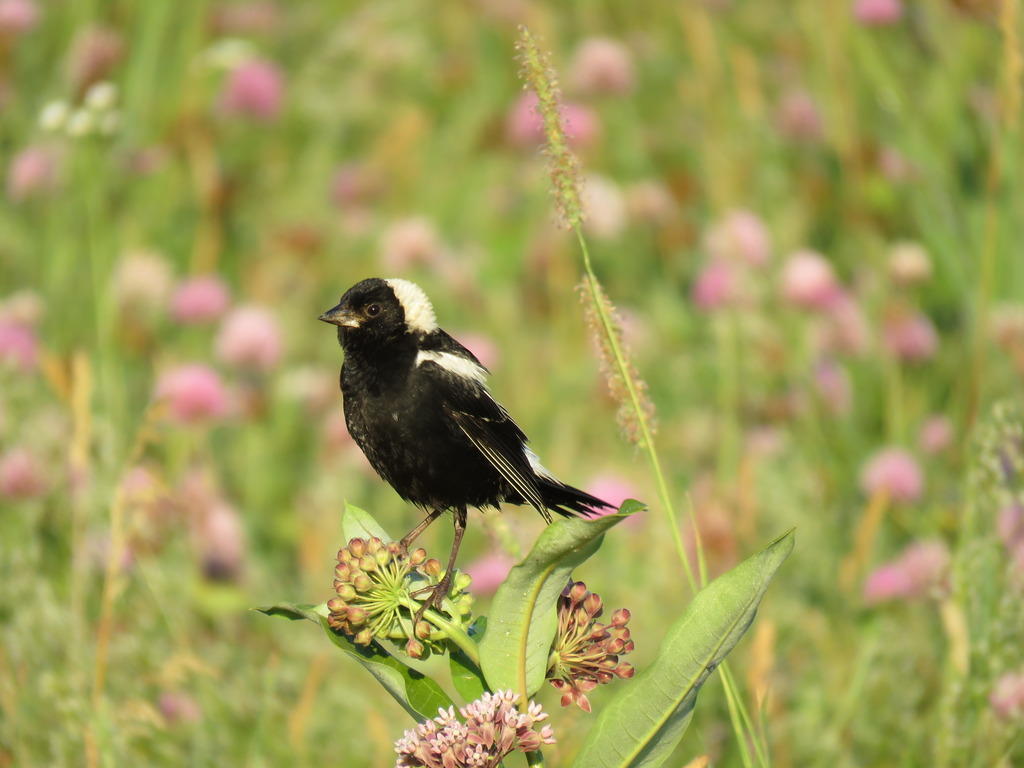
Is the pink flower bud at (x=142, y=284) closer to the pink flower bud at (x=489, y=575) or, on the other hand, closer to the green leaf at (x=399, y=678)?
the pink flower bud at (x=489, y=575)

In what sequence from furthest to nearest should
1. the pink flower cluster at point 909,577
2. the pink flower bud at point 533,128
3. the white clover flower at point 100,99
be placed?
the pink flower bud at point 533,128, the white clover flower at point 100,99, the pink flower cluster at point 909,577

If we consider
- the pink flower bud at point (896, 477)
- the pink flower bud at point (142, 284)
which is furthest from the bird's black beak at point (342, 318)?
the pink flower bud at point (142, 284)

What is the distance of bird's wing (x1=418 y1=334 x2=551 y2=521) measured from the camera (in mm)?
1746

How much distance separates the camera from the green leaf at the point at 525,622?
1231 mm

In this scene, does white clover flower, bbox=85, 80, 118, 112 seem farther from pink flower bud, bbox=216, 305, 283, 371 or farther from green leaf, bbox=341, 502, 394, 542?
green leaf, bbox=341, 502, 394, 542

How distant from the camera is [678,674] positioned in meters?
1.28

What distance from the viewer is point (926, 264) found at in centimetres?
376

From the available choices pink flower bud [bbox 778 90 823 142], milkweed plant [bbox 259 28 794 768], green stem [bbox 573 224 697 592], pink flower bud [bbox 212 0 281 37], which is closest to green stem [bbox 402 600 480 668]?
milkweed plant [bbox 259 28 794 768]

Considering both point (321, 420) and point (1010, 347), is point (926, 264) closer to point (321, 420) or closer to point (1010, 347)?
point (1010, 347)

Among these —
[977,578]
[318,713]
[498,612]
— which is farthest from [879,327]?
[498,612]

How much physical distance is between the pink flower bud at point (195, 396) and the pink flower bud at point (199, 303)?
357mm

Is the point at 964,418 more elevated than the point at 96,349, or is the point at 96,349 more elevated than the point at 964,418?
the point at 96,349

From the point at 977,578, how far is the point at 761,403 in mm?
1838

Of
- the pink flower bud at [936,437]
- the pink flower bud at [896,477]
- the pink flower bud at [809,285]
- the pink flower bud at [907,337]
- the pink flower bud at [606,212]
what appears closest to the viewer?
the pink flower bud at [896,477]
